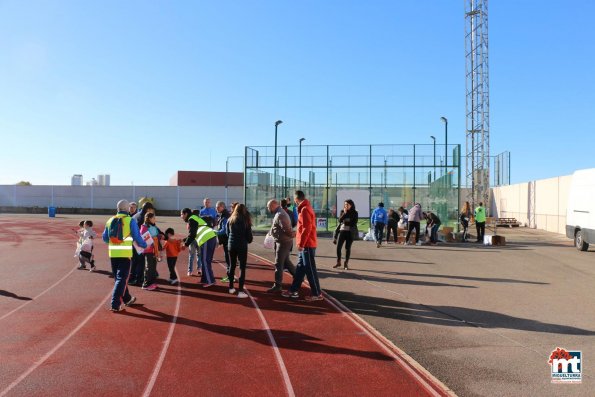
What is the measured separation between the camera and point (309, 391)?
4176mm

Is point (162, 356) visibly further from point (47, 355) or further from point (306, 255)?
point (306, 255)

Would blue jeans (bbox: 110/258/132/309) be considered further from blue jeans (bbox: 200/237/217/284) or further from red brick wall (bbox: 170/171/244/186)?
red brick wall (bbox: 170/171/244/186)

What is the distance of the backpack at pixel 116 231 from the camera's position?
23.0 ft

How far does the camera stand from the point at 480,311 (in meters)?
7.07

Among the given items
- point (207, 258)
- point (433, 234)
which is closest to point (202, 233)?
point (207, 258)

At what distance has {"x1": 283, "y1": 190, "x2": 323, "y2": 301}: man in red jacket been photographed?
782cm

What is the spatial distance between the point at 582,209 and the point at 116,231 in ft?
49.3

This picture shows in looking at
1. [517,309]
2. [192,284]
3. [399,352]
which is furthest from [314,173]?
[399,352]

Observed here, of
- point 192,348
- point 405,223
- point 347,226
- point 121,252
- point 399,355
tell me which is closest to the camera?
point 399,355

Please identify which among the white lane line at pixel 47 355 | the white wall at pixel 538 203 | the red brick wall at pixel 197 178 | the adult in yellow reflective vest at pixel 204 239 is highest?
the red brick wall at pixel 197 178

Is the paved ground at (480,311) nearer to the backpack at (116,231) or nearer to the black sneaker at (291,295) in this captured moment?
the black sneaker at (291,295)

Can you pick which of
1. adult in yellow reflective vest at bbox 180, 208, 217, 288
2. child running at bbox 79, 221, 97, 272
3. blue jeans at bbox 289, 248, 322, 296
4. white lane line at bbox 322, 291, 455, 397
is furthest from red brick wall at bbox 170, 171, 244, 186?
white lane line at bbox 322, 291, 455, 397

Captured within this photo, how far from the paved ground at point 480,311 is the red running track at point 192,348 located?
0.45 meters

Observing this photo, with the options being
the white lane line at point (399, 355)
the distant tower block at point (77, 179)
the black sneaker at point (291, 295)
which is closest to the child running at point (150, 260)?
the black sneaker at point (291, 295)
